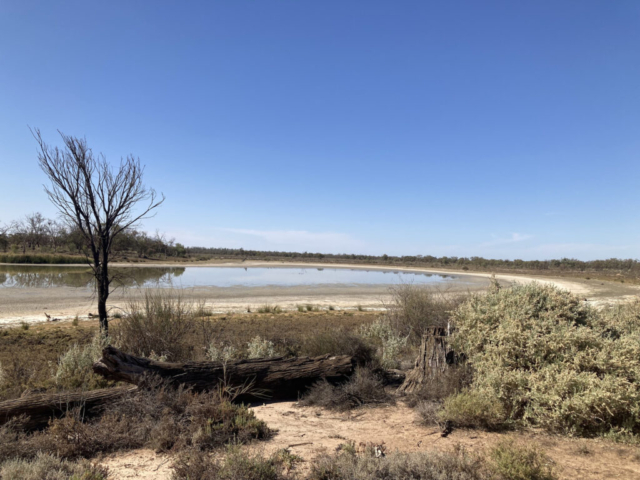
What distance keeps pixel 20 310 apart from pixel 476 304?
70.8 ft

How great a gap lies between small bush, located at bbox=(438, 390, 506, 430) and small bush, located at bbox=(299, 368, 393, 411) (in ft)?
4.38

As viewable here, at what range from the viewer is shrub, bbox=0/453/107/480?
125 inches

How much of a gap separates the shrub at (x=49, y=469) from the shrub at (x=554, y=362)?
4504mm

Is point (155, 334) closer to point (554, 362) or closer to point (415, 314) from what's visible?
point (554, 362)

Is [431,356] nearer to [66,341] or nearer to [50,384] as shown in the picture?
[50,384]

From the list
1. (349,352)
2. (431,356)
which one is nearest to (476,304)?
(431,356)

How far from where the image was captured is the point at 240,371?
19.4 feet

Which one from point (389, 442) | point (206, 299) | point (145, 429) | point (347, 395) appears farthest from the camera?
point (206, 299)

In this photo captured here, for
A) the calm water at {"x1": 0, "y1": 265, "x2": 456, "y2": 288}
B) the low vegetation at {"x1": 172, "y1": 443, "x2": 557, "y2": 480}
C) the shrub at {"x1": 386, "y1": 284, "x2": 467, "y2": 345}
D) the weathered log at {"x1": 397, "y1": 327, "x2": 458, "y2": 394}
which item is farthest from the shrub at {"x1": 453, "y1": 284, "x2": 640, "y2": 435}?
the calm water at {"x1": 0, "y1": 265, "x2": 456, "y2": 288}

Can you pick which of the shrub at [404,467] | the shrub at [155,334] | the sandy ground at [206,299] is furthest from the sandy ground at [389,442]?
the sandy ground at [206,299]

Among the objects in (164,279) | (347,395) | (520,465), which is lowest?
(164,279)

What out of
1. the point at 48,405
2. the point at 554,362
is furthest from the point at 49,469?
the point at 554,362

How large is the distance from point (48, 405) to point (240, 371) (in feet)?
8.44

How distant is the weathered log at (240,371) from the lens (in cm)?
518
